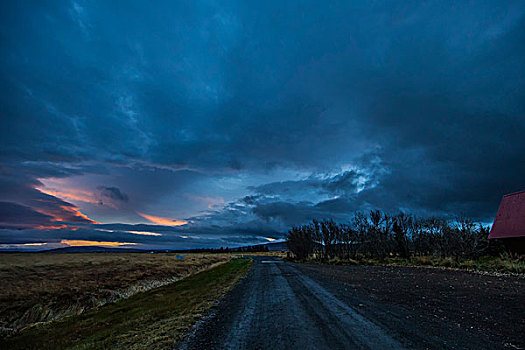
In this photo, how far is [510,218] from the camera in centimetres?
3173

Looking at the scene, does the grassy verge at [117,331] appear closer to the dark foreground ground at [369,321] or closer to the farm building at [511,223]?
the dark foreground ground at [369,321]

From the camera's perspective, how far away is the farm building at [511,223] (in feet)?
95.4

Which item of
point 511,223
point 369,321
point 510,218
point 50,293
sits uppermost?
point 510,218

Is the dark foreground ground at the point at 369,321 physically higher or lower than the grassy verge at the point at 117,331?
higher

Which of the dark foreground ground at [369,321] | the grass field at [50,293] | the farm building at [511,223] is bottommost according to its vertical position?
the grass field at [50,293]

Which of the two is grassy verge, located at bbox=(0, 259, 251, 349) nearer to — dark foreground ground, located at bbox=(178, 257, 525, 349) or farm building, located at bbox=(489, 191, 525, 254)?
dark foreground ground, located at bbox=(178, 257, 525, 349)

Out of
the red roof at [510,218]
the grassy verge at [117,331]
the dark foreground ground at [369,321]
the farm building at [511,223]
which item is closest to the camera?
the dark foreground ground at [369,321]

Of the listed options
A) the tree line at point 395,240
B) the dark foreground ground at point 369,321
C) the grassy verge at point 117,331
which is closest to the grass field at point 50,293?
the grassy verge at point 117,331

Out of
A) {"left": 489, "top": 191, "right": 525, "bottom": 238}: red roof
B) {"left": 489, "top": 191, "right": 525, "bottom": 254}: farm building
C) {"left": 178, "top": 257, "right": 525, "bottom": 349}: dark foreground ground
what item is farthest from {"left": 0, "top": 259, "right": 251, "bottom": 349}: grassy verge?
{"left": 489, "top": 191, "right": 525, "bottom": 238}: red roof

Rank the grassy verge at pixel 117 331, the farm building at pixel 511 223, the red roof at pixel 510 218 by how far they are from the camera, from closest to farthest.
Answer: the grassy verge at pixel 117 331 < the farm building at pixel 511 223 < the red roof at pixel 510 218

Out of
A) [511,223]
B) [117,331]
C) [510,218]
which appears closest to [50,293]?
[117,331]

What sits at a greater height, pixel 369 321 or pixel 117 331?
pixel 369 321

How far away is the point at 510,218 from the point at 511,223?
3.55ft

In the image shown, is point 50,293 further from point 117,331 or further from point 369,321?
point 369,321
